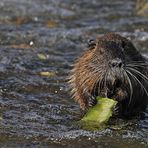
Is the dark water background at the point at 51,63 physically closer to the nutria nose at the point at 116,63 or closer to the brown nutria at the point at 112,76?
the brown nutria at the point at 112,76

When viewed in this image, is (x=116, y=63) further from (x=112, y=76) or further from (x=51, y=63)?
(x=51, y=63)

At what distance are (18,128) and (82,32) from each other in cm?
499

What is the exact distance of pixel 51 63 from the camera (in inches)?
384

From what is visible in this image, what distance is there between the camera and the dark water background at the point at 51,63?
22.1 feet

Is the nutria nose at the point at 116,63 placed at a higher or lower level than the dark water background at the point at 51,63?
higher

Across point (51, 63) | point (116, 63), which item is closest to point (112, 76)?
point (116, 63)

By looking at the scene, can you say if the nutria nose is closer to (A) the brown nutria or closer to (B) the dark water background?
(A) the brown nutria

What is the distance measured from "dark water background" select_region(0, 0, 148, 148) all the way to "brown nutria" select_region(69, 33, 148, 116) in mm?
228

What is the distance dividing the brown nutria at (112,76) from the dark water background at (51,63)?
0.23 meters

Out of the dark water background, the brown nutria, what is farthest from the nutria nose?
the dark water background

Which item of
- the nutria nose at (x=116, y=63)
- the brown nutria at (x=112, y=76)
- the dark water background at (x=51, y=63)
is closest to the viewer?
the dark water background at (x=51, y=63)

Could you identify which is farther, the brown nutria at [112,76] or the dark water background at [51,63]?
the brown nutria at [112,76]

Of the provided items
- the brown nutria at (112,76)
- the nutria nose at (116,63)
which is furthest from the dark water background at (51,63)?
the nutria nose at (116,63)

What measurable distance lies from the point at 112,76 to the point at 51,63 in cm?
282
